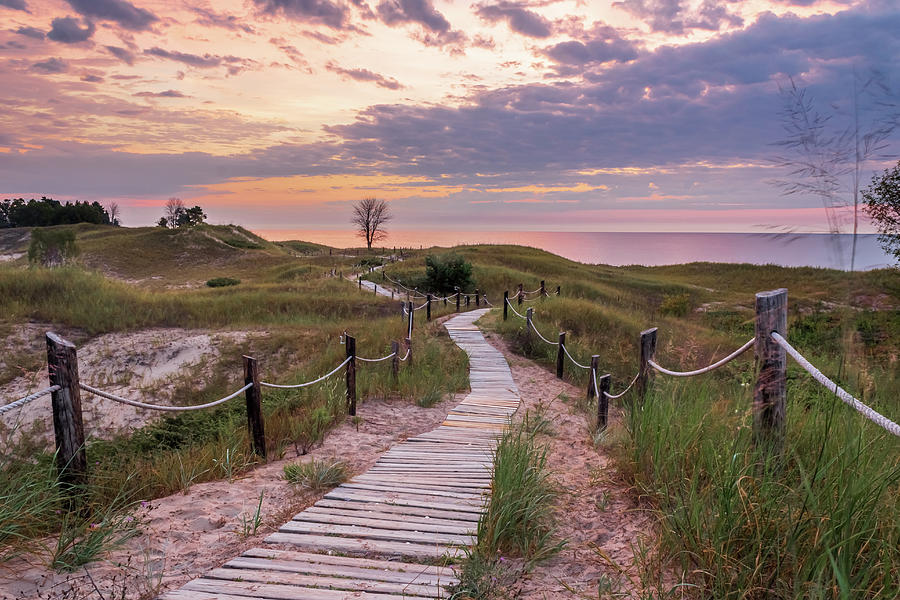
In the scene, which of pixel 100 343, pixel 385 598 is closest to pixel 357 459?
pixel 385 598

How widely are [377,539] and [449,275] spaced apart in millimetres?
27103

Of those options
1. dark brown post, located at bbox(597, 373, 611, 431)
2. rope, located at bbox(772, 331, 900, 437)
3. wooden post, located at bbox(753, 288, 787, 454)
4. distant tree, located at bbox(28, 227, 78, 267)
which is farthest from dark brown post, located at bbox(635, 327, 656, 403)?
distant tree, located at bbox(28, 227, 78, 267)

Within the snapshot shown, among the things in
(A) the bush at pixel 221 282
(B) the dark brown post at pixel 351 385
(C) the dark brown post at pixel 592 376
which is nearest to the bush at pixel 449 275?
(A) the bush at pixel 221 282

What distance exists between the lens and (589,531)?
3.95 m

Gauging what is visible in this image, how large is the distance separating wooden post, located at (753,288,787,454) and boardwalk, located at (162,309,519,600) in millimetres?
2109

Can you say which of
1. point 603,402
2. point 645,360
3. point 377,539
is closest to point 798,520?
point 377,539

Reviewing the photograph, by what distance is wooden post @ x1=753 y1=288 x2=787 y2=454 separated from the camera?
3240 mm

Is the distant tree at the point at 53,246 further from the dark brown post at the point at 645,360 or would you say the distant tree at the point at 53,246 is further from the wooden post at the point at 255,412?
the dark brown post at the point at 645,360

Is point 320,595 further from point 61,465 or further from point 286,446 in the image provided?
point 286,446

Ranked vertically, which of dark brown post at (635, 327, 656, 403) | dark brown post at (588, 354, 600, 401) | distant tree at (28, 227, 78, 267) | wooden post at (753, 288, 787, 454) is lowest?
dark brown post at (588, 354, 600, 401)

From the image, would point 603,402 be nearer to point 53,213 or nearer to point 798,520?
point 798,520

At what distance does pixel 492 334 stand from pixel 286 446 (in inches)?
412

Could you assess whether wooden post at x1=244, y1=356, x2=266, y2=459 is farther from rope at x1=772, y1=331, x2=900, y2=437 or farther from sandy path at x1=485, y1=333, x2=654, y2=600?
rope at x1=772, y1=331, x2=900, y2=437

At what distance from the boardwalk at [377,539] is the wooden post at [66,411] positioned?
69.2 inches
